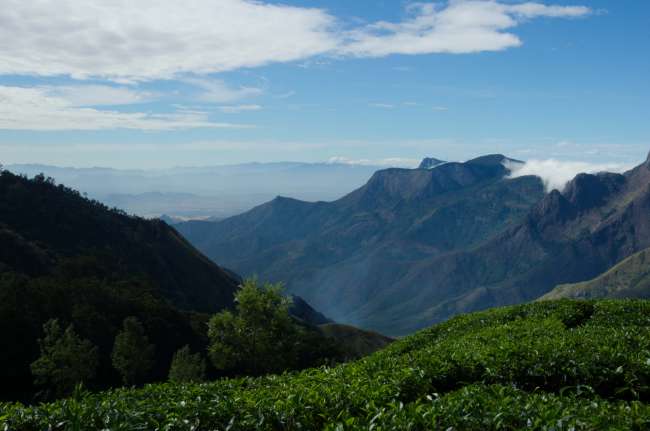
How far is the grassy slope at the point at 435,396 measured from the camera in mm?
9680

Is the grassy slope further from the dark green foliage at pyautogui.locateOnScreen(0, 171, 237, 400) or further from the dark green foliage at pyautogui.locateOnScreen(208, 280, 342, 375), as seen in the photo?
the dark green foliage at pyautogui.locateOnScreen(0, 171, 237, 400)

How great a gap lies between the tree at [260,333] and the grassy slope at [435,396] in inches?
1231

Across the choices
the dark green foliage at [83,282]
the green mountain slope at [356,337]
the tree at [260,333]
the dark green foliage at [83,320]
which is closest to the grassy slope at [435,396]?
the tree at [260,333]

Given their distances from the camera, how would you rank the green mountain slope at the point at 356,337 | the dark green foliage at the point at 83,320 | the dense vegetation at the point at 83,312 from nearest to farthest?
1. the dense vegetation at the point at 83,312
2. the dark green foliage at the point at 83,320
3. the green mountain slope at the point at 356,337

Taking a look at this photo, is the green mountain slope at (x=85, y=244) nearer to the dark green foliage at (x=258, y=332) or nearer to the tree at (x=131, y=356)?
the tree at (x=131, y=356)

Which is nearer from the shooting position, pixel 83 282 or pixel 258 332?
pixel 258 332

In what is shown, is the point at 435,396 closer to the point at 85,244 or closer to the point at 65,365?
the point at 65,365

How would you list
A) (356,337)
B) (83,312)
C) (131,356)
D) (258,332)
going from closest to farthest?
1. (258,332)
2. (131,356)
3. (83,312)
4. (356,337)

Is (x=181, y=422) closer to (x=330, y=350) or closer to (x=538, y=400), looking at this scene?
(x=538, y=400)

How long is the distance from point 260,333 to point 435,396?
3768cm

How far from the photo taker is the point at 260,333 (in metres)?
49.2

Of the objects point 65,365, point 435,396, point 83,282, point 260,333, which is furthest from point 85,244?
point 435,396

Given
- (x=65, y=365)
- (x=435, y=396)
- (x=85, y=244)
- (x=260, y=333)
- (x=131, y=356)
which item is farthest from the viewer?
(x=85, y=244)

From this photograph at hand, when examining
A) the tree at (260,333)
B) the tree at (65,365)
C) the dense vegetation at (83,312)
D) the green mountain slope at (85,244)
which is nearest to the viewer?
the tree at (260,333)
